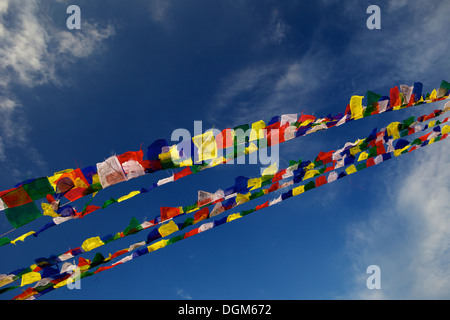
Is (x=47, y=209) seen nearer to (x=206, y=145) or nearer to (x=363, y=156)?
(x=206, y=145)

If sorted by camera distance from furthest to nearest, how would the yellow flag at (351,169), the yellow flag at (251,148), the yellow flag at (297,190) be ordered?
the yellow flag at (351,169)
the yellow flag at (297,190)
the yellow flag at (251,148)

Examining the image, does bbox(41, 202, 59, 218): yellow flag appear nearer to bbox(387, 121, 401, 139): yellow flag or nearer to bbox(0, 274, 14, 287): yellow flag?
bbox(0, 274, 14, 287): yellow flag

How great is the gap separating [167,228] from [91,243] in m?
1.35

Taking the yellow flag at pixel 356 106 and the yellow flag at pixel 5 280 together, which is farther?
the yellow flag at pixel 356 106

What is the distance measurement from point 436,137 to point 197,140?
610 centimetres

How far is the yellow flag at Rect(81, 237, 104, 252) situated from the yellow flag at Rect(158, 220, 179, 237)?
1.06 m

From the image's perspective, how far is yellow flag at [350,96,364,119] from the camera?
5121 mm

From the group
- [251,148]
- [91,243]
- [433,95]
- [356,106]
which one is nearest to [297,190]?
[251,148]

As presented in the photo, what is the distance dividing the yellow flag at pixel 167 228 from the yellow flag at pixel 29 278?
2235 millimetres

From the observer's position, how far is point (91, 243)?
4.82 m

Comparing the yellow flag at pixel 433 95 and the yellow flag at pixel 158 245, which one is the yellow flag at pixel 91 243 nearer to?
the yellow flag at pixel 158 245

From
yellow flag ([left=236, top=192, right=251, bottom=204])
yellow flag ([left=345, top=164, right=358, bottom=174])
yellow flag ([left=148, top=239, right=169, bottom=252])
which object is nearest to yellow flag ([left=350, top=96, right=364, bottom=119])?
yellow flag ([left=345, top=164, right=358, bottom=174])

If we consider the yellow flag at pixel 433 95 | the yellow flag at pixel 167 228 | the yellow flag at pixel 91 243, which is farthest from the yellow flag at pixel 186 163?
the yellow flag at pixel 433 95

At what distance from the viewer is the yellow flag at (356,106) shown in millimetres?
5121
